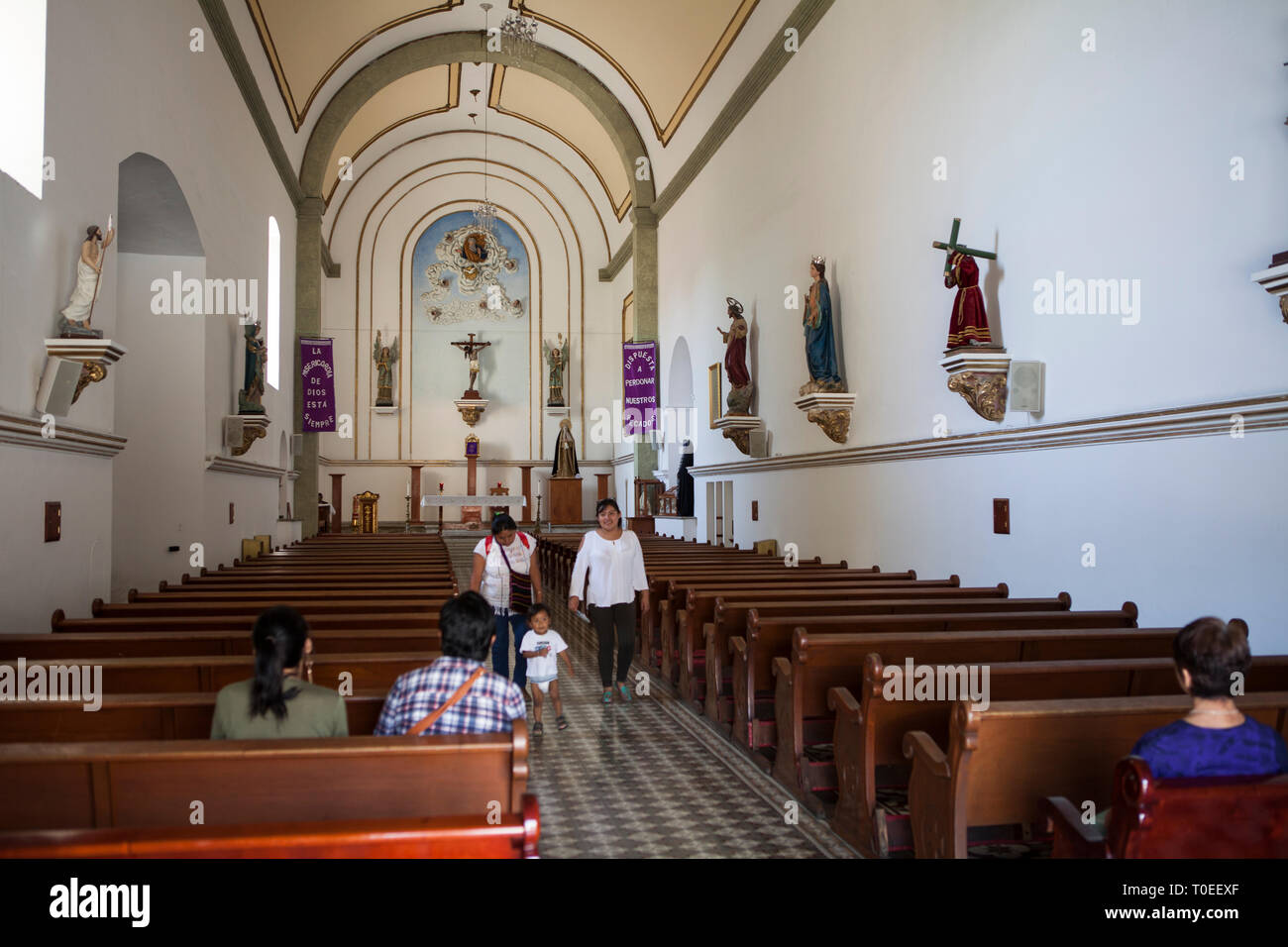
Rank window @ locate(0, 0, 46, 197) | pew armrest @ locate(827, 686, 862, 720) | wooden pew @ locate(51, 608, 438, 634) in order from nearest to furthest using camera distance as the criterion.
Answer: pew armrest @ locate(827, 686, 862, 720) < wooden pew @ locate(51, 608, 438, 634) < window @ locate(0, 0, 46, 197)

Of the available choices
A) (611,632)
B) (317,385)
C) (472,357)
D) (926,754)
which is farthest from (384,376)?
(926,754)

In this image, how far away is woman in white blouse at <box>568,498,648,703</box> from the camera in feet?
20.5

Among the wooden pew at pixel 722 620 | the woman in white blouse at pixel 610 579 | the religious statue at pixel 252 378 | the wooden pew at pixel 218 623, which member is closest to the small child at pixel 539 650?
the woman in white blouse at pixel 610 579

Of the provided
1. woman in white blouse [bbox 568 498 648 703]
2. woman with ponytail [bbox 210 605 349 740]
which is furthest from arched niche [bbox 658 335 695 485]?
woman with ponytail [bbox 210 605 349 740]

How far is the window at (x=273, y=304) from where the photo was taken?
1323cm

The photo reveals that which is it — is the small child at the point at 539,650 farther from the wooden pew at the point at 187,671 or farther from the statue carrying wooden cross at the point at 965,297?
the statue carrying wooden cross at the point at 965,297

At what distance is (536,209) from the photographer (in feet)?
77.6

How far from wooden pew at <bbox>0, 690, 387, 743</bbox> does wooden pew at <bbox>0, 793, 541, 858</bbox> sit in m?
1.10

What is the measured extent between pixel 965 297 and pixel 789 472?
15.5ft

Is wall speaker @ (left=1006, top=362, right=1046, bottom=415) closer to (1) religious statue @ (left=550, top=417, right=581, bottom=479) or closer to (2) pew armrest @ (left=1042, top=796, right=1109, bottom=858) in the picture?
(2) pew armrest @ (left=1042, top=796, right=1109, bottom=858)

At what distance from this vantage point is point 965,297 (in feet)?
21.0

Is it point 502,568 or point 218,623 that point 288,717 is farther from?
point 502,568

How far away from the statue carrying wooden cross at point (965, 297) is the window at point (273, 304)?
9.48 meters
